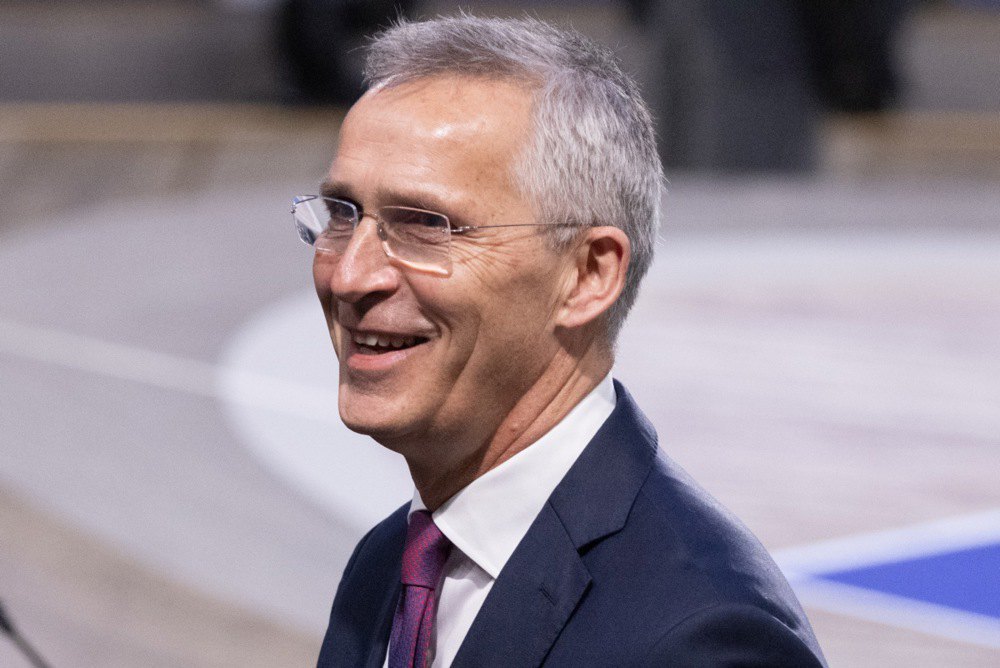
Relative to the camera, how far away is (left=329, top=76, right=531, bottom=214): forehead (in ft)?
5.09

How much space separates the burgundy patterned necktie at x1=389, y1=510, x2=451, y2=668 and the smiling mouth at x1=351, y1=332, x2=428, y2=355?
21cm

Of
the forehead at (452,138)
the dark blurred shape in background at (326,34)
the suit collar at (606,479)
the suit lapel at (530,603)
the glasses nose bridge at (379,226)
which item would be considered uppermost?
the forehead at (452,138)

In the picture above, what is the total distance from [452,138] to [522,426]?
0.35 meters

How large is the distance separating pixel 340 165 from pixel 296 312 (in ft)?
18.7

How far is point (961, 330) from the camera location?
293 inches

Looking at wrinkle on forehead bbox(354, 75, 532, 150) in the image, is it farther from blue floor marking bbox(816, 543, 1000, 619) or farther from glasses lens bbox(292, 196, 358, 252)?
blue floor marking bbox(816, 543, 1000, 619)

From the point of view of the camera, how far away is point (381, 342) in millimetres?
1634

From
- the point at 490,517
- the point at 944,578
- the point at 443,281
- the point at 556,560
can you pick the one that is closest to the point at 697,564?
the point at 556,560

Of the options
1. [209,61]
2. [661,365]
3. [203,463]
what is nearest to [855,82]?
[209,61]

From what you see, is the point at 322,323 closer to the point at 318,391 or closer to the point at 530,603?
the point at 318,391

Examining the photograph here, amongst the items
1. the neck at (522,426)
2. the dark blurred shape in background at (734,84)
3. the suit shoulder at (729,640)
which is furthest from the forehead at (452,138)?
the dark blurred shape in background at (734,84)

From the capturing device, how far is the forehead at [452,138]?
5.09ft

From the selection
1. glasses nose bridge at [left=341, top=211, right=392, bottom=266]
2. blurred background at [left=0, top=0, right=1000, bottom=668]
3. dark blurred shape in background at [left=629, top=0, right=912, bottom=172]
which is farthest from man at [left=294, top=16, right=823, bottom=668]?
dark blurred shape in background at [left=629, top=0, right=912, bottom=172]

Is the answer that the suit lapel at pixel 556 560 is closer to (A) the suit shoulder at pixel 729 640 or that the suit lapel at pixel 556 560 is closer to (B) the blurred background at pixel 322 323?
(A) the suit shoulder at pixel 729 640
